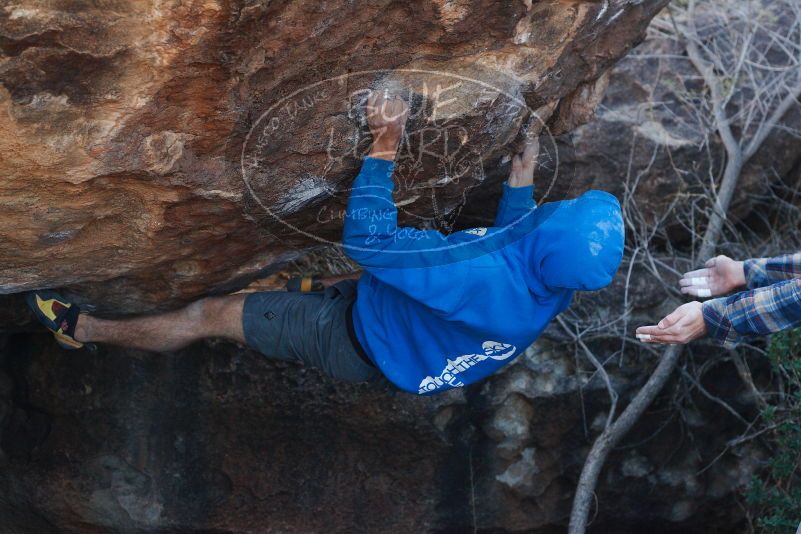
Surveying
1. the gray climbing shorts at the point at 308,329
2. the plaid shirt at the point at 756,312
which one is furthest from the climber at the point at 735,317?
the gray climbing shorts at the point at 308,329

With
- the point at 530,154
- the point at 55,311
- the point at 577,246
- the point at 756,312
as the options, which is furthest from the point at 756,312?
the point at 55,311

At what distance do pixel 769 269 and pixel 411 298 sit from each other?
1.15 m

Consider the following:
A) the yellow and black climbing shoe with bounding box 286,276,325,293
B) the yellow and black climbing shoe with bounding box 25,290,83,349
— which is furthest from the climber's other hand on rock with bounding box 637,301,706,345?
the yellow and black climbing shoe with bounding box 25,290,83,349

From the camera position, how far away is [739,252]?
412 centimetres

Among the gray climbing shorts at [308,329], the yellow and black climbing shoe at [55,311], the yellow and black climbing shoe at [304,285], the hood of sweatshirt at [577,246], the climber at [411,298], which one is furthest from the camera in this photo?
the yellow and black climbing shoe at [304,285]

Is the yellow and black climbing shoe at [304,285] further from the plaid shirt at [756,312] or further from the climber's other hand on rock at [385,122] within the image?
the plaid shirt at [756,312]

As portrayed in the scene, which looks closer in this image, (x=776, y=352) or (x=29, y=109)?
(x=29, y=109)

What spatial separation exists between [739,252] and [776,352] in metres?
0.62

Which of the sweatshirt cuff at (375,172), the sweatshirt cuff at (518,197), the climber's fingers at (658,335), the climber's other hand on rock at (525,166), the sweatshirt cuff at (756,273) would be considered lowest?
the sweatshirt cuff at (756,273)

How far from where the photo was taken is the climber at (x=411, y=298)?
2521mm

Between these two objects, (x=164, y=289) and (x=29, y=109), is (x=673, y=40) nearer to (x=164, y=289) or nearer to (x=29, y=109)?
(x=164, y=289)

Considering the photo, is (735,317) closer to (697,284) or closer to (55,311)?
(697,284)

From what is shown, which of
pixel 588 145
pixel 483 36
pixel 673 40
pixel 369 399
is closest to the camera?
pixel 483 36

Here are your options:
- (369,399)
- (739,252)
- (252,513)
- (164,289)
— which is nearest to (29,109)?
(164,289)
